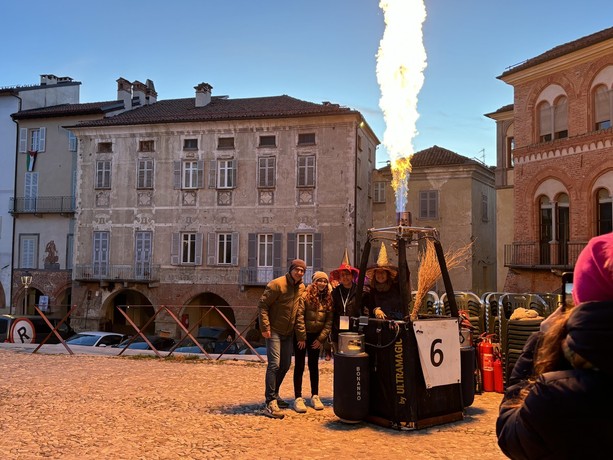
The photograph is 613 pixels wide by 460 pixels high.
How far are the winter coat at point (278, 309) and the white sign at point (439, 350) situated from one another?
184 cm

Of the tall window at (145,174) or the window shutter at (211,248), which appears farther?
the tall window at (145,174)

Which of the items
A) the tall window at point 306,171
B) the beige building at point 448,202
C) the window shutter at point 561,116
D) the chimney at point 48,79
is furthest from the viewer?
the chimney at point 48,79

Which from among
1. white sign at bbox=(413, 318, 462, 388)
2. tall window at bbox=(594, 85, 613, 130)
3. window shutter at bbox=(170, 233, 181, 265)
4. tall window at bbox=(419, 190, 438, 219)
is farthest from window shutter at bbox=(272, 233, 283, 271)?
white sign at bbox=(413, 318, 462, 388)

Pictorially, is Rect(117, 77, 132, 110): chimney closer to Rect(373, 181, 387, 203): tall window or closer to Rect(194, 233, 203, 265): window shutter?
Rect(194, 233, 203, 265): window shutter

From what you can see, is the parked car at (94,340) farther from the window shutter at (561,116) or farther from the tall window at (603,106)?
the tall window at (603,106)

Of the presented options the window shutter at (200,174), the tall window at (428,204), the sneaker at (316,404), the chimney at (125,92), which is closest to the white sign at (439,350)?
the sneaker at (316,404)

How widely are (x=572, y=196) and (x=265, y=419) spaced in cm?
1831

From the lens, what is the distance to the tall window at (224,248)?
31266 millimetres

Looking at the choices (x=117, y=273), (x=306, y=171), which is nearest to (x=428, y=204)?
(x=306, y=171)

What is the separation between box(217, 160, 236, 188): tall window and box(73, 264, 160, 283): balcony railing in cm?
559

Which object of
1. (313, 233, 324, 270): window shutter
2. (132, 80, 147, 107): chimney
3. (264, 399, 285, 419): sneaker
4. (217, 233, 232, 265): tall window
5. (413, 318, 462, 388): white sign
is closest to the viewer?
(413, 318, 462, 388): white sign

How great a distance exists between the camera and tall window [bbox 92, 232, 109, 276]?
32844mm

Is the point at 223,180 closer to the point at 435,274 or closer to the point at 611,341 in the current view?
the point at 435,274

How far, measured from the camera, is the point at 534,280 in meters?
23.6
